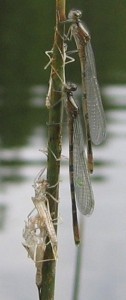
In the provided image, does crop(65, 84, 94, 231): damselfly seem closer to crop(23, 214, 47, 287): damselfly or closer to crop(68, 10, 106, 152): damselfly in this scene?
crop(68, 10, 106, 152): damselfly

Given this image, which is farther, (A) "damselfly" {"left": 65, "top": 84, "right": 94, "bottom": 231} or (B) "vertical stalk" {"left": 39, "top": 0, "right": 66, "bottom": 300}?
(A) "damselfly" {"left": 65, "top": 84, "right": 94, "bottom": 231}

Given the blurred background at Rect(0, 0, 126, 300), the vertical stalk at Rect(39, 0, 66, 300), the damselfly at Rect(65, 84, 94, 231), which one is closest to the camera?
the vertical stalk at Rect(39, 0, 66, 300)

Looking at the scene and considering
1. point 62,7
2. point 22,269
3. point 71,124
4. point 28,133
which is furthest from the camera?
point 28,133

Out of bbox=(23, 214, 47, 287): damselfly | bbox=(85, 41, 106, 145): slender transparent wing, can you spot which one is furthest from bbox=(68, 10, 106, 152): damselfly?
bbox=(23, 214, 47, 287): damselfly

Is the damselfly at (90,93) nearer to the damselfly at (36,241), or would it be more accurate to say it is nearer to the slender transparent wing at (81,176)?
the slender transparent wing at (81,176)

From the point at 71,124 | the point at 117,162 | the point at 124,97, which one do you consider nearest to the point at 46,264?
the point at 71,124

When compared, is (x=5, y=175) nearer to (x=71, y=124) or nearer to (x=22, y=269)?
(x=22, y=269)

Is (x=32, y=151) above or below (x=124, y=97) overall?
below

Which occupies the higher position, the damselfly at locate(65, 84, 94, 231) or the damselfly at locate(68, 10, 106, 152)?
the damselfly at locate(68, 10, 106, 152)

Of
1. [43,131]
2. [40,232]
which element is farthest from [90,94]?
[43,131]
